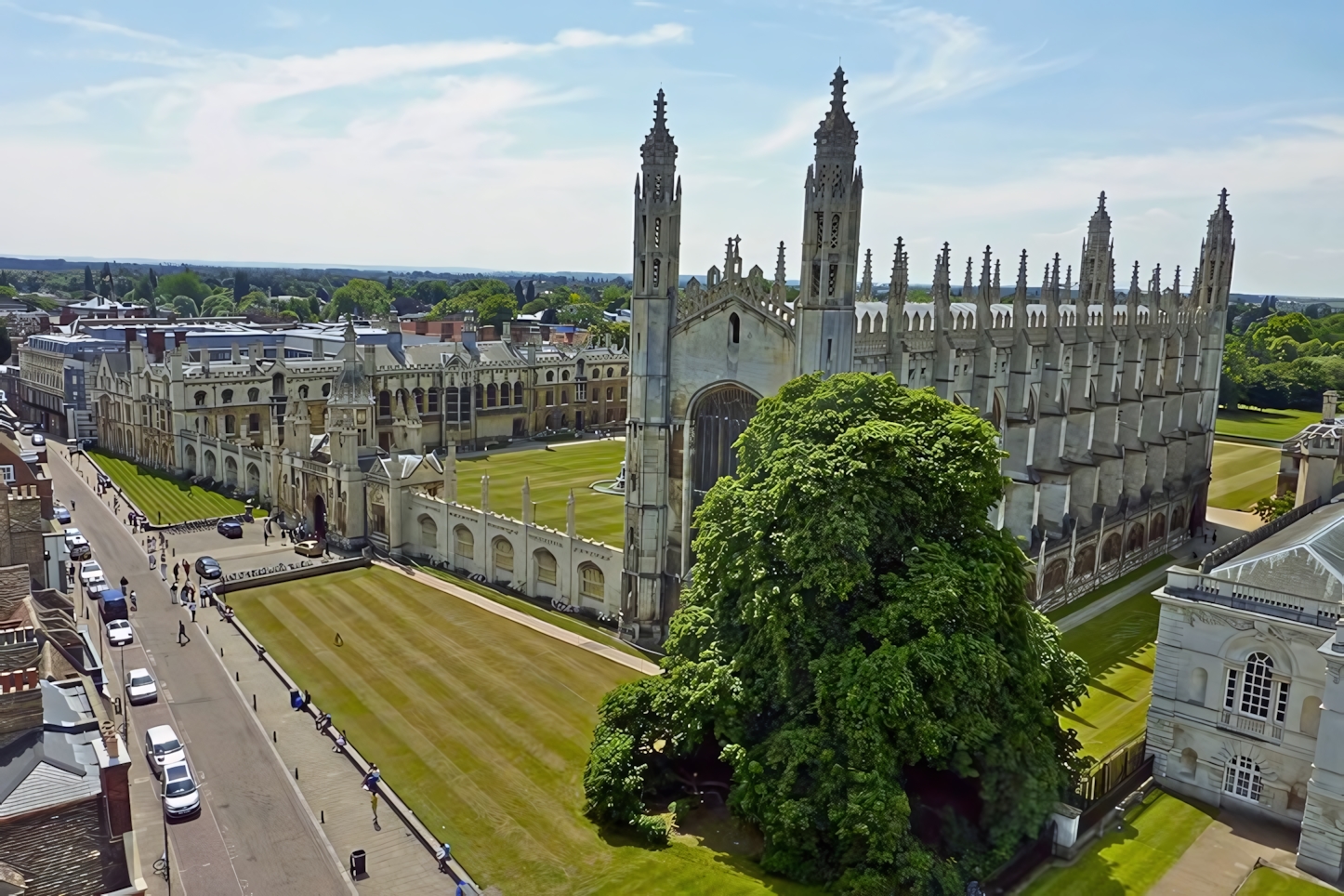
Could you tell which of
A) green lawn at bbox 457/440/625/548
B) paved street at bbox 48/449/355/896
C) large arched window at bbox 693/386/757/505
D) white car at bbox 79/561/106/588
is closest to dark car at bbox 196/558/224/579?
white car at bbox 79/561/106/588

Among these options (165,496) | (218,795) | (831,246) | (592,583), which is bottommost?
(218,795)

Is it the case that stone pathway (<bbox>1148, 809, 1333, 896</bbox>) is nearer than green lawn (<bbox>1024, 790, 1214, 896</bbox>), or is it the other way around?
green lawn (<bbox>1024, 790, 1214, 896</bbox>)

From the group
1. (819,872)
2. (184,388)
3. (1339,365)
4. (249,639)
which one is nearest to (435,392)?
(184,388)

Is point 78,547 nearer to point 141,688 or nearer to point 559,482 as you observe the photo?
point 141,688

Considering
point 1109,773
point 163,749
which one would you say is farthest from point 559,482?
point 1109,773

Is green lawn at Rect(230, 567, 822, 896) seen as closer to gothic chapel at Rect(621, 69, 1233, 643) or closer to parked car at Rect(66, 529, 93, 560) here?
gothic chapel at Rect(621, 69, 1233, 643)

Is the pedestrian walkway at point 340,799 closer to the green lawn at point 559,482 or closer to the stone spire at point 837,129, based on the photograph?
the green lawn at point 559,482
